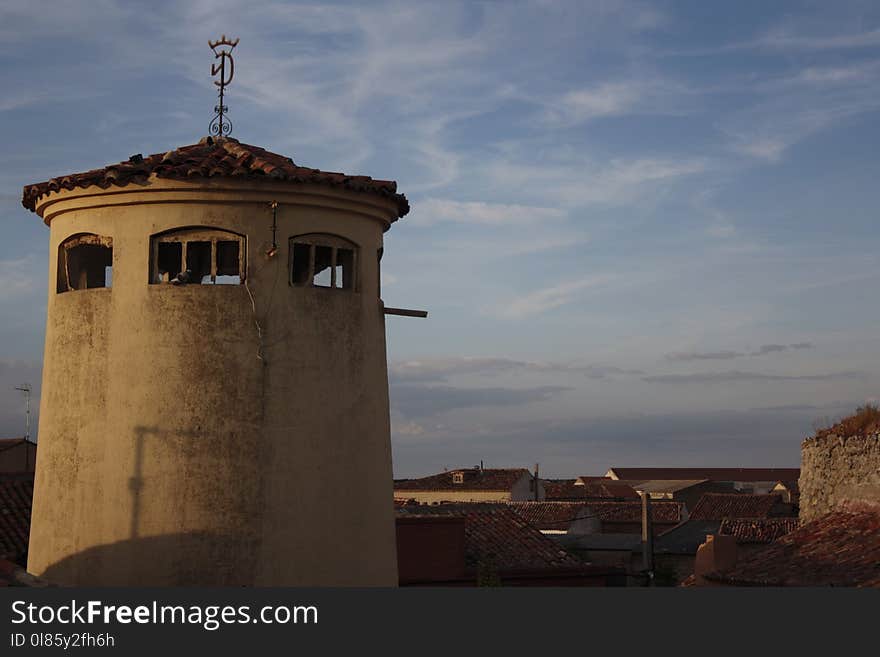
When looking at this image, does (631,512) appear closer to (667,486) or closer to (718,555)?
(667,486)

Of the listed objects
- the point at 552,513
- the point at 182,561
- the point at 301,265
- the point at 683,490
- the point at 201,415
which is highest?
the point at 683,490

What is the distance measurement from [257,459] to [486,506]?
43181 mm

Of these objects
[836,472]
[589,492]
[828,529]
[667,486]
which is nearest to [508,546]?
[836,472]

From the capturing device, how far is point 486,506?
55.4 m

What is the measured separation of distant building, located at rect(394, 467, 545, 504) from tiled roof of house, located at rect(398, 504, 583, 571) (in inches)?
1446

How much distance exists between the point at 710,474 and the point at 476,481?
5057 cm

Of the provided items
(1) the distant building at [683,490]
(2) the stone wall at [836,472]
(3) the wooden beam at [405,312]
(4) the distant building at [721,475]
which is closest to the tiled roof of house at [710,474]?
(4) the distant building at [721,475]

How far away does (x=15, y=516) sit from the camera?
24.4 metres

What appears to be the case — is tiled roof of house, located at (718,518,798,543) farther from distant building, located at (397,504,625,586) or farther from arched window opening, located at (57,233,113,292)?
arched window opening, located at (57,233,113,292)

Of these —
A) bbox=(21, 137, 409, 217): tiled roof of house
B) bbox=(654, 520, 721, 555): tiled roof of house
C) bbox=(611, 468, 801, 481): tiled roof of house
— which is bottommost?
bbox=(654, 520, 721, 555): tiled roof of house

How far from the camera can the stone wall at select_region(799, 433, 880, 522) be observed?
20.1m

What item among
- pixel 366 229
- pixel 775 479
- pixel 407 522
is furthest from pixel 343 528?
pixel 775 479

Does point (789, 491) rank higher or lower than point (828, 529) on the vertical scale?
higher

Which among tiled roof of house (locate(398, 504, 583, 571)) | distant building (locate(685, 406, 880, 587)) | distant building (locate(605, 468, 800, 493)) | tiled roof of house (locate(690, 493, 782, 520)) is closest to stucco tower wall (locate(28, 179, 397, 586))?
distant building (locate(685, 406, 880, 587))
